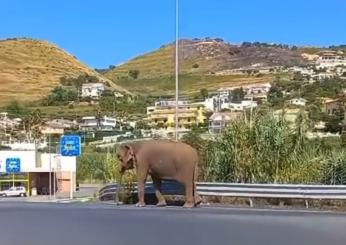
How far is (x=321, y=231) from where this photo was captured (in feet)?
23.7

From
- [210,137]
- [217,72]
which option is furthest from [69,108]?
[210,137]

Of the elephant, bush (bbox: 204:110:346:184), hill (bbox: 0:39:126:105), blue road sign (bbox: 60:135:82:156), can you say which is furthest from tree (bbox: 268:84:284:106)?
hill (bbox: 0:39:126:105)

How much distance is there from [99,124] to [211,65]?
32785 mm

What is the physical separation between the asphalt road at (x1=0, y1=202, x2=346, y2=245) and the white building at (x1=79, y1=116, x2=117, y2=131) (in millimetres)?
58651

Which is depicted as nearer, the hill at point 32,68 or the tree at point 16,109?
the tree at point 16,109

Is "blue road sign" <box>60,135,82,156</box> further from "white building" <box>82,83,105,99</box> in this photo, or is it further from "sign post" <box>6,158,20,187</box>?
"white building" <box>82,83,105,99</box>

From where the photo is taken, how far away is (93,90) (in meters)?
97.0

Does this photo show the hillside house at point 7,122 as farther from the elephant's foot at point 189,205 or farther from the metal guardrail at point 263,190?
the elephant's foot at point 189,205

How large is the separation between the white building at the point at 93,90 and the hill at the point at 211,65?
448cm

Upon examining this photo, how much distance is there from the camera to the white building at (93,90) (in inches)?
3698

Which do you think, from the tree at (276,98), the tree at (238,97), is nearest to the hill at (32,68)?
the tree at (238,97)

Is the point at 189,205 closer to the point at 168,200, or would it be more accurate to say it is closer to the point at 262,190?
the point at 168,200

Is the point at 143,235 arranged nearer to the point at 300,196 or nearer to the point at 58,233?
the point at 58,233

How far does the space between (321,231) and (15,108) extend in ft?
286
